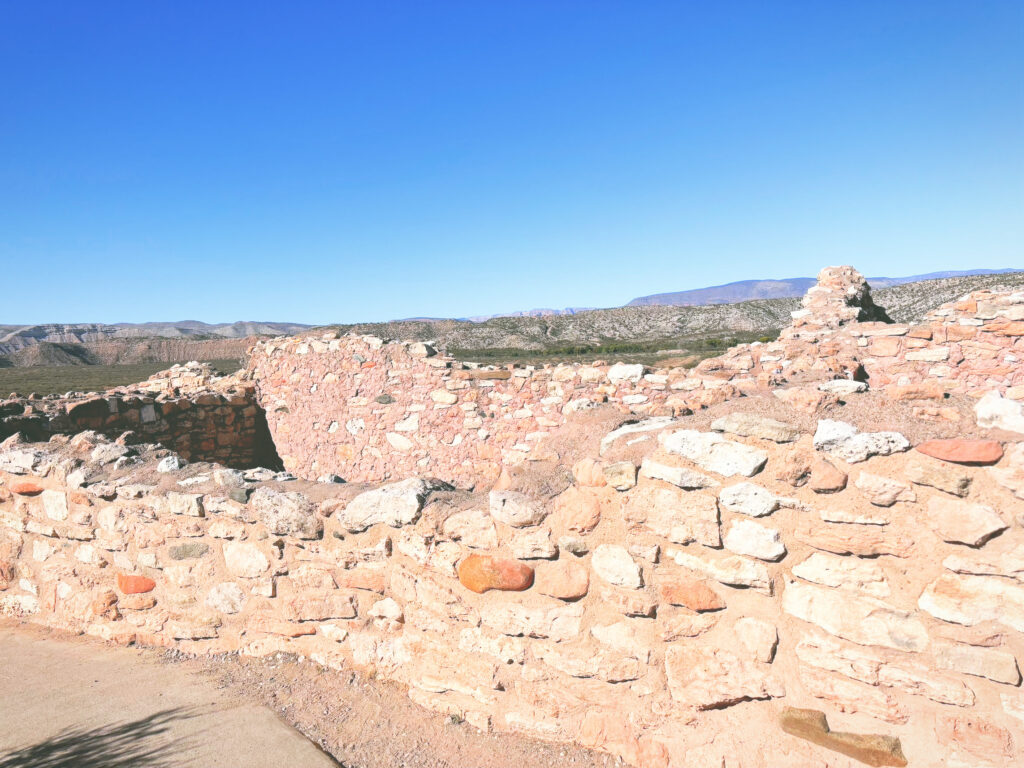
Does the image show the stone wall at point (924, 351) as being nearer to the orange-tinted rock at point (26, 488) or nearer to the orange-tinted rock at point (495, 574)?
the orange-tinted rock at point (495, 574)

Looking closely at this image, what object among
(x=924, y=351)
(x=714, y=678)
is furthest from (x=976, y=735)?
(x=924, y=351)

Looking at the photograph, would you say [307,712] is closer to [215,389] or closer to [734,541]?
[734,541]

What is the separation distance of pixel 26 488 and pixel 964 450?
5005 millimetres

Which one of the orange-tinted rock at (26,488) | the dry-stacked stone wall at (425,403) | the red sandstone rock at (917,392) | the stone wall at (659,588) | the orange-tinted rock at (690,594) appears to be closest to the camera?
the stone wall at (659,588)

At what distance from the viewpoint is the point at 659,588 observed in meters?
2.47

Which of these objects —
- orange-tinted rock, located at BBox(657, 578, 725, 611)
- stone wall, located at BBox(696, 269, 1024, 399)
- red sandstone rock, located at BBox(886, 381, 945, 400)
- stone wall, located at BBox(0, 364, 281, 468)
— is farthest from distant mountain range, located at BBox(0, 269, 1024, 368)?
orange-tinted rock, located at BBox(657, 578, 725, 611)

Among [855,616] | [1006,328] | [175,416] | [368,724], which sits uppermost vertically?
[1006,328]

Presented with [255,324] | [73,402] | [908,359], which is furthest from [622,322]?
[255,324]

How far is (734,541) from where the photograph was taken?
7.77 ft

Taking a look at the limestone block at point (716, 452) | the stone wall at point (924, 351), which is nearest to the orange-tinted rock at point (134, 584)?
the limestone block at point (716, 452)

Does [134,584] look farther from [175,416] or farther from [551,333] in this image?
[551,333]

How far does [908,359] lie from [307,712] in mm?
8709

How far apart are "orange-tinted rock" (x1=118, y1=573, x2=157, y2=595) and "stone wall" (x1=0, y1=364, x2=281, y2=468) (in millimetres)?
2479

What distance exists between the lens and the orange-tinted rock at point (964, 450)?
205 centimetres
